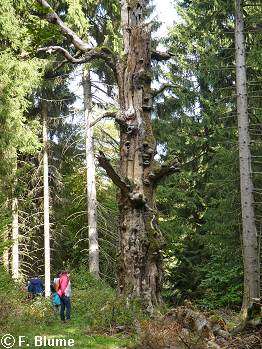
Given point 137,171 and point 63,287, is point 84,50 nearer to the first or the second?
point 137,171

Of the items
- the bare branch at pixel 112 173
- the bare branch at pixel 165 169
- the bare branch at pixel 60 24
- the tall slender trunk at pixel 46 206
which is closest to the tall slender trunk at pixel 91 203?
the tall slender trunk at pixel 46 206

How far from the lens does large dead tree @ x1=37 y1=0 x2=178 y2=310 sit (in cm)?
897

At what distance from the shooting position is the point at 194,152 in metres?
22.0

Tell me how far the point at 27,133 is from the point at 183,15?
11.4 m

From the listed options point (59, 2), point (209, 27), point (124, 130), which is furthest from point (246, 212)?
point (59, 2)

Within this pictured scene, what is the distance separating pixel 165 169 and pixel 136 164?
0.66m

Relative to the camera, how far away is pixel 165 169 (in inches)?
363

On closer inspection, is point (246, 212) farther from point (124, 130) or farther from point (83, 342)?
point (83, 342)

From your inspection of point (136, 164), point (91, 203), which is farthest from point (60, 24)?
point (91, 203)

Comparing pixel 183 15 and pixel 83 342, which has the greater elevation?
pixel 183 15

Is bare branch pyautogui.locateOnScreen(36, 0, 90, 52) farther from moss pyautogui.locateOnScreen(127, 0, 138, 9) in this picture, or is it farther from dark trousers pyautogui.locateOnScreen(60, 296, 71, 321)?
dark trousers pyautogui.locateOnScreen(60, 296, 71, 321)

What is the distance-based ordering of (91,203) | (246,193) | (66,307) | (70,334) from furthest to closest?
(91,203)
(246,193)
(66,307)
(70,334)

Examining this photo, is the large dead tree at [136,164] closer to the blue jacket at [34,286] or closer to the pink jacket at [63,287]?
the pink jacket at [63,287]

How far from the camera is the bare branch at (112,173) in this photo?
841cm
